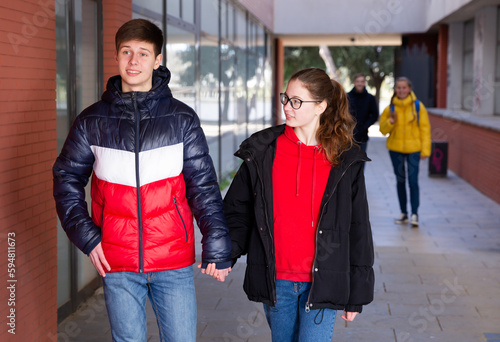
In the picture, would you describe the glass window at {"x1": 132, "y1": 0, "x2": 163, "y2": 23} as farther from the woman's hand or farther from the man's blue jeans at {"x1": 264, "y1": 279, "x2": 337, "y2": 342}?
the man's blue jeans at {"x1": 264, "y1": 279, "x2": 337, "y2": 342}

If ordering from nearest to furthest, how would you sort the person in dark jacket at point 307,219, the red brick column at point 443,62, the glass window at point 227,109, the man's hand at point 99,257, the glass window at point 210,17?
the man's hand at point 99,257
the person in dark jacket at point 307,219
the glass window at point 210,17
the glass window at point 227,109
the red brick column at point 443,62

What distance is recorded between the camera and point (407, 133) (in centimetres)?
911

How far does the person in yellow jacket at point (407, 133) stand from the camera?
9.11 meters

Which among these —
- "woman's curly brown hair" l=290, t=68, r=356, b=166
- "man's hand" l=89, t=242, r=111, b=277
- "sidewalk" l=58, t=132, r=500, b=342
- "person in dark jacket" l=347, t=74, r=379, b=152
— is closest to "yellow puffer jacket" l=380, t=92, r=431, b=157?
"sidewalk" l=58, t=132, r=500, b=342

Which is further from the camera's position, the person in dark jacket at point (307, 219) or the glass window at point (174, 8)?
the glass window at point (174, 8)

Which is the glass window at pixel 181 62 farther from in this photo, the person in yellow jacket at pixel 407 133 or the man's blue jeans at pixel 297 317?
the man's blue jeans at pixel 297 317

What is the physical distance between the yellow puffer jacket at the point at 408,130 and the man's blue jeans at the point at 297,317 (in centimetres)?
620

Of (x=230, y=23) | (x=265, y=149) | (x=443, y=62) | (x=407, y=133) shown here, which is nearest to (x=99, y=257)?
(x=265, y=149)

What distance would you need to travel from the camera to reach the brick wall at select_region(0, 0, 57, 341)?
387cm

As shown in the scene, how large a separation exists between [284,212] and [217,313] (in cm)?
275

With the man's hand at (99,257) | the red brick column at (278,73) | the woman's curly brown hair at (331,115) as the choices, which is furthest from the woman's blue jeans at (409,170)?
the red brick column at (278,73)

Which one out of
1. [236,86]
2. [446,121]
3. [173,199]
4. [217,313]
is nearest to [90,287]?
[217,313]

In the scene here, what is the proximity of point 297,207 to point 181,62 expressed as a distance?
6983mm

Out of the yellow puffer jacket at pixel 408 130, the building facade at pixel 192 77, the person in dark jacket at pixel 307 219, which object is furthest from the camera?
the yellow puffer jacket at pixel 408 130
